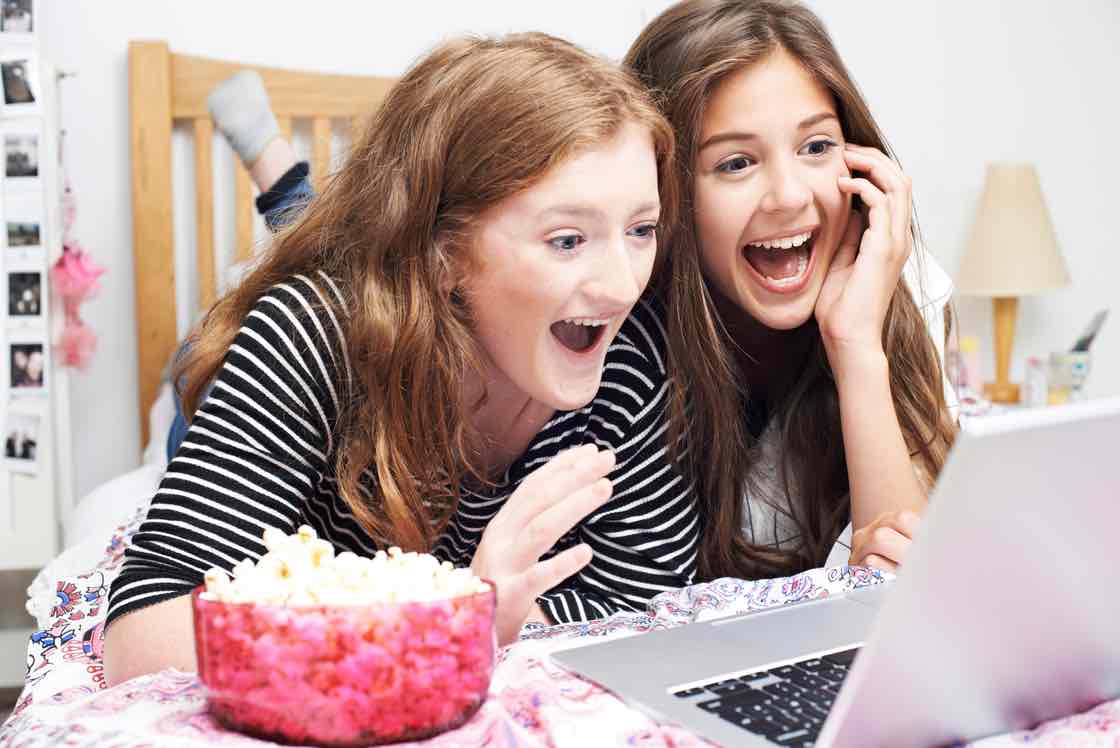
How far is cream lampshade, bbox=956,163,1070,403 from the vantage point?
108 inches

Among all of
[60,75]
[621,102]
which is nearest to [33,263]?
[60,75]

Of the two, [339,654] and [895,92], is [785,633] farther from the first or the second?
[895,92]

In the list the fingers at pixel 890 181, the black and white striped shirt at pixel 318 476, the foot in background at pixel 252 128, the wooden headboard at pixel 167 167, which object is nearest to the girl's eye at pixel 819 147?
the fingers at pixel 890 181


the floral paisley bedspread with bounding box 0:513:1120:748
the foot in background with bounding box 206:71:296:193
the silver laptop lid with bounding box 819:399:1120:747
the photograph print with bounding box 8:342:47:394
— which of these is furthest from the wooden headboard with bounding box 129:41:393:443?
the silver laptop lid with bounding box 819:399:1120:747

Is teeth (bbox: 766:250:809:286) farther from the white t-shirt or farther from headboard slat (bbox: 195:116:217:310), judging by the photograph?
headboard slat (bbox: 195:116:217:310)

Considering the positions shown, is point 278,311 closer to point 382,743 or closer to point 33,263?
point 382,743

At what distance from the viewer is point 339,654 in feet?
1.69

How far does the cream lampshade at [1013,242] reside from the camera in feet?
9.00

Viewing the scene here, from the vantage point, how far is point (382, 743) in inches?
21.2

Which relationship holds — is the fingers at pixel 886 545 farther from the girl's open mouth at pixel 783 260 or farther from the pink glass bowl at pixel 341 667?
the pink glass bowl at pixel 341 667

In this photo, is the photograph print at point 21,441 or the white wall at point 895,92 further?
the white wall at point 895,92

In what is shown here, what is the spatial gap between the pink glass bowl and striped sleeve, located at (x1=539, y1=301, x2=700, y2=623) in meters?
0.59

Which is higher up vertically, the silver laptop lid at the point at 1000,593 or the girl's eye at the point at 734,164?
the girl's eye at the point at 734,164

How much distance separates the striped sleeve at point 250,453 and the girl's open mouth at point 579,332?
0.61ft
